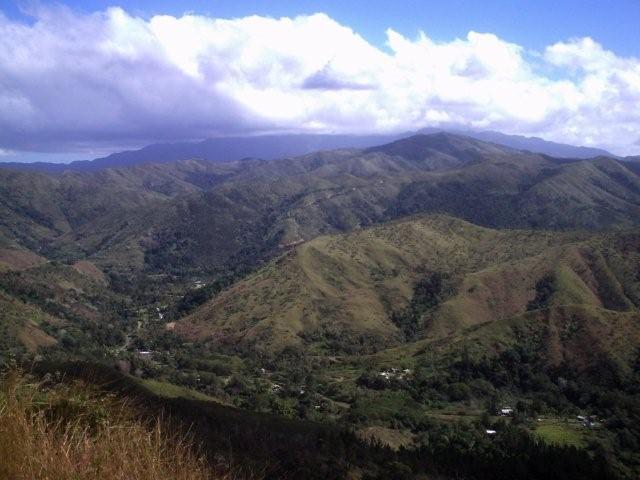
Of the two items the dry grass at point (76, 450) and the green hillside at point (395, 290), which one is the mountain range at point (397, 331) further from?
the dry grass at point (76, 450)

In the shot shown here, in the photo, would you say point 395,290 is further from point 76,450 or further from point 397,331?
point 76,450

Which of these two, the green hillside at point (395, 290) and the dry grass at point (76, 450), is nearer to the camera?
the dry grass at point (76, 450)

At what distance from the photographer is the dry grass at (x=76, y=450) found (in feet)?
17.4

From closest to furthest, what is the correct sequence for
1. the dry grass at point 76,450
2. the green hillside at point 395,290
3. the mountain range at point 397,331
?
1. the dry grass at point 76,450
2. the mountain range at point 397,331
3. the green hillside at point 395,290

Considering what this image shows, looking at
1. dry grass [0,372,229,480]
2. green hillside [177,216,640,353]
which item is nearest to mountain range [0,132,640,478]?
green hillside [177,216,640,353]

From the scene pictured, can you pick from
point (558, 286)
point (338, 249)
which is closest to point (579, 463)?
point (558, 286)

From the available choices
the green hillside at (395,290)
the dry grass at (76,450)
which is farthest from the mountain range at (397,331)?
the dry grass at (76,450)

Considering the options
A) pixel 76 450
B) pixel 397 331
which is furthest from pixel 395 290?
pixel 76 450

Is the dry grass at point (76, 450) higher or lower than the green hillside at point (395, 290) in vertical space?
higher

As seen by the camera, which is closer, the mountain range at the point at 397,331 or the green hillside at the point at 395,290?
the mountain range at the point at 397,331

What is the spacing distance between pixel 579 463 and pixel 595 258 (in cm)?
9799

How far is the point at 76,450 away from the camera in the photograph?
5719 mm

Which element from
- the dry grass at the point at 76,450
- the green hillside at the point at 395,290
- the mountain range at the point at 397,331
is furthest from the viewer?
the green hillside at the point at 395,290

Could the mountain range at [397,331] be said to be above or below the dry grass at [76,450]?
below
